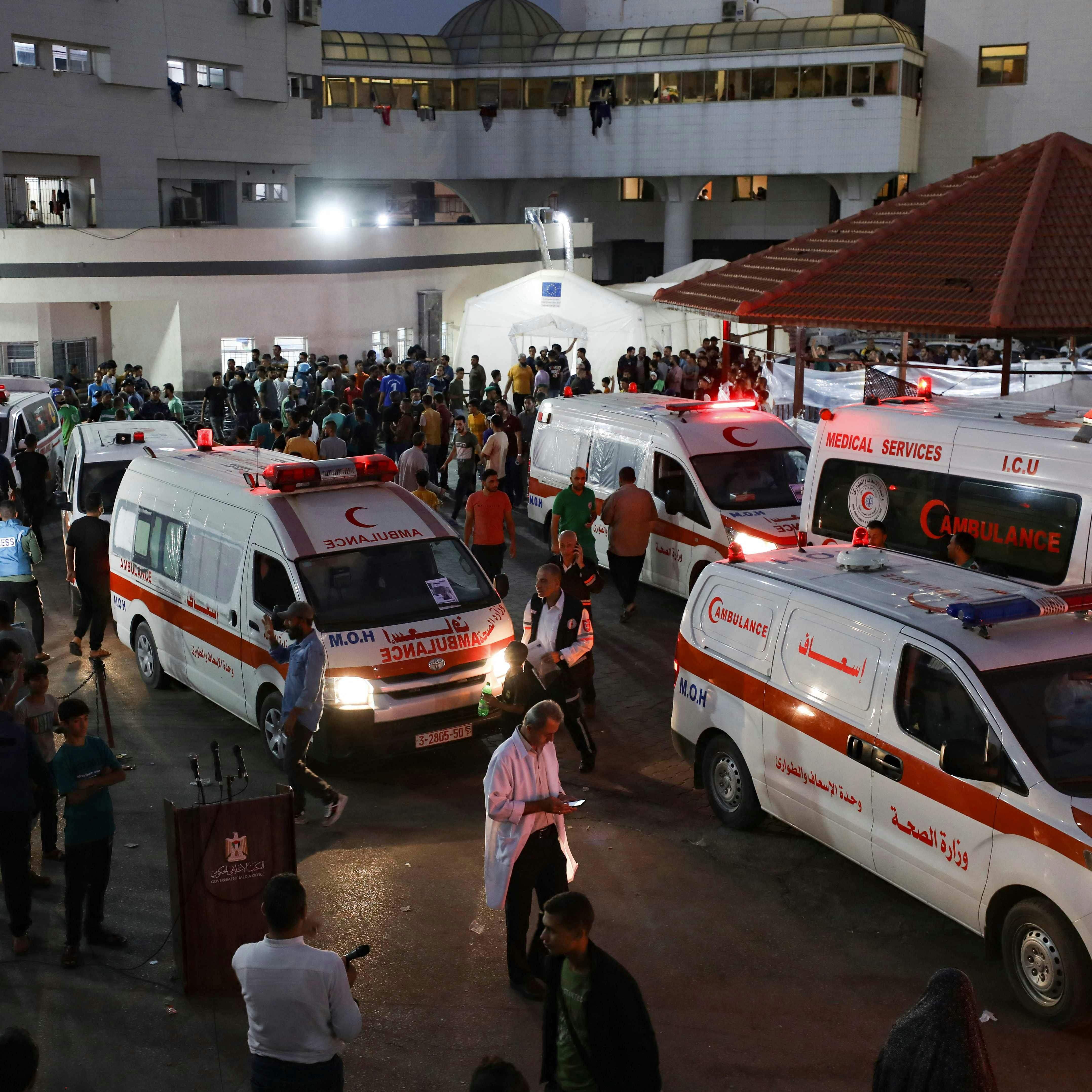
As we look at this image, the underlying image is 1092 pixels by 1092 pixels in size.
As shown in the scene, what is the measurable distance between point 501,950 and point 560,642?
9.44ft

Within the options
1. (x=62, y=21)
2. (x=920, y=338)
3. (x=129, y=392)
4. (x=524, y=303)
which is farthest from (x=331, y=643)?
(x=62, y=21)

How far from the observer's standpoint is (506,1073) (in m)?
3.87

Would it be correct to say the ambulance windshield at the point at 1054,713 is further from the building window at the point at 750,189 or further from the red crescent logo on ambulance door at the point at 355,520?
A: the building window at the point at 750,189

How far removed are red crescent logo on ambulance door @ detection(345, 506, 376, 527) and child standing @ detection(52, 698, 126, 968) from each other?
139 inches

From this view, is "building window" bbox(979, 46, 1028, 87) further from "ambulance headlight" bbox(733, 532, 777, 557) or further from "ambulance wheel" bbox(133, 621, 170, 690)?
"ambulance wheel" bbox(133, 621, 170, 690)

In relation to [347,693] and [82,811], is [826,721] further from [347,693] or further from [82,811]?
[82,811]

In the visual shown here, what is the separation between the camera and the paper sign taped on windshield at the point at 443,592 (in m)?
10.4

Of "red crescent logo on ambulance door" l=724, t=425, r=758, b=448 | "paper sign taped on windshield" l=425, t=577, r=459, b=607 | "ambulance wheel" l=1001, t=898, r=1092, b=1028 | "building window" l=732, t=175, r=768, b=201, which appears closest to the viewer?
"ambulance wheel" l=1001, t=898, r=1092, b=1028

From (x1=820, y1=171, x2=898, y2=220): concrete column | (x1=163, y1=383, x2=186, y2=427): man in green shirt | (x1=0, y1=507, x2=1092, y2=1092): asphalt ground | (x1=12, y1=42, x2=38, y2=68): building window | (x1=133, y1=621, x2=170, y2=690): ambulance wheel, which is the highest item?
(x1=12, y1=42, x2=38, y2=68): building window


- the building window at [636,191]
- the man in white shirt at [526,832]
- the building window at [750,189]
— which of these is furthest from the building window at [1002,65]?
the man in white shirt at [526,832]

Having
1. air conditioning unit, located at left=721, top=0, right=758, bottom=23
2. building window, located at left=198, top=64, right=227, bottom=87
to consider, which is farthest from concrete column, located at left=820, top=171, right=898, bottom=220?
building window, located at left=198, top=64, right=227, bottom=87

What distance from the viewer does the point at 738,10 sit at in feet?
180

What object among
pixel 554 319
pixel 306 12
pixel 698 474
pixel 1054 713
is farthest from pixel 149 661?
pixel 306 12

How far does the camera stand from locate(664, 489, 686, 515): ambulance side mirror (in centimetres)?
1411
